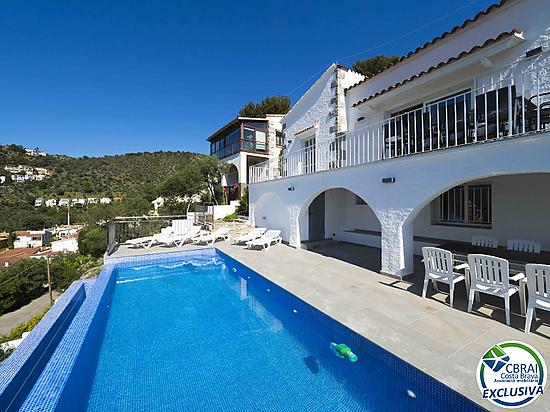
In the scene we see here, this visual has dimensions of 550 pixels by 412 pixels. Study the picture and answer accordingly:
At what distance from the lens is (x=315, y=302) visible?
5.25 m

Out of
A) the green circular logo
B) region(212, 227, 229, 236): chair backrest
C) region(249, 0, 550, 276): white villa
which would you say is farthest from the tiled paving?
region(212, 227, 229, 236): chair backrest

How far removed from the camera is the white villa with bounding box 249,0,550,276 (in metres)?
5.00

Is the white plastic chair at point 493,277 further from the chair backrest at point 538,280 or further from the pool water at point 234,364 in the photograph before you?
the pool water at point 234,364

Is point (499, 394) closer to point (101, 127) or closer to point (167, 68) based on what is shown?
point (167, 68)

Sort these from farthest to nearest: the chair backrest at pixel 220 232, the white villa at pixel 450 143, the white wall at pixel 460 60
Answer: the chair backrest at pixel 220 232
the white wall at pixel 460 60
the white villa at pixel 450 143

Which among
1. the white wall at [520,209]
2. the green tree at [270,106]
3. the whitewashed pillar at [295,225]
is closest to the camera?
the white wall at [520,209]

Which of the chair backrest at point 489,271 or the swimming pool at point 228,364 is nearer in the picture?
the swimming pool at point 228,364

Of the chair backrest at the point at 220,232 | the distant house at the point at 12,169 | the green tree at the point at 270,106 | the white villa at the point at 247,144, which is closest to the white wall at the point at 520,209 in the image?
the chair backrest at the point at 220,232

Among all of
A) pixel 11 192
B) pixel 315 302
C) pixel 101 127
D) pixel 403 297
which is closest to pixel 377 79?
pixel 403 297

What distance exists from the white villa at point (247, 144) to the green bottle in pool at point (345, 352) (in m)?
18.5

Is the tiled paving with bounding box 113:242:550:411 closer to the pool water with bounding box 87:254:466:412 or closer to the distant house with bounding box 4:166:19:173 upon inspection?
the pool water with bounding box 87:254:466:412

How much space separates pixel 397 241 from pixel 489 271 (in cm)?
236

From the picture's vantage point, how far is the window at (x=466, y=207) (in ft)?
26.7

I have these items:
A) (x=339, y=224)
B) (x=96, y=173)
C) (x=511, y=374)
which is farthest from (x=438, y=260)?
(x=96, y=173)
